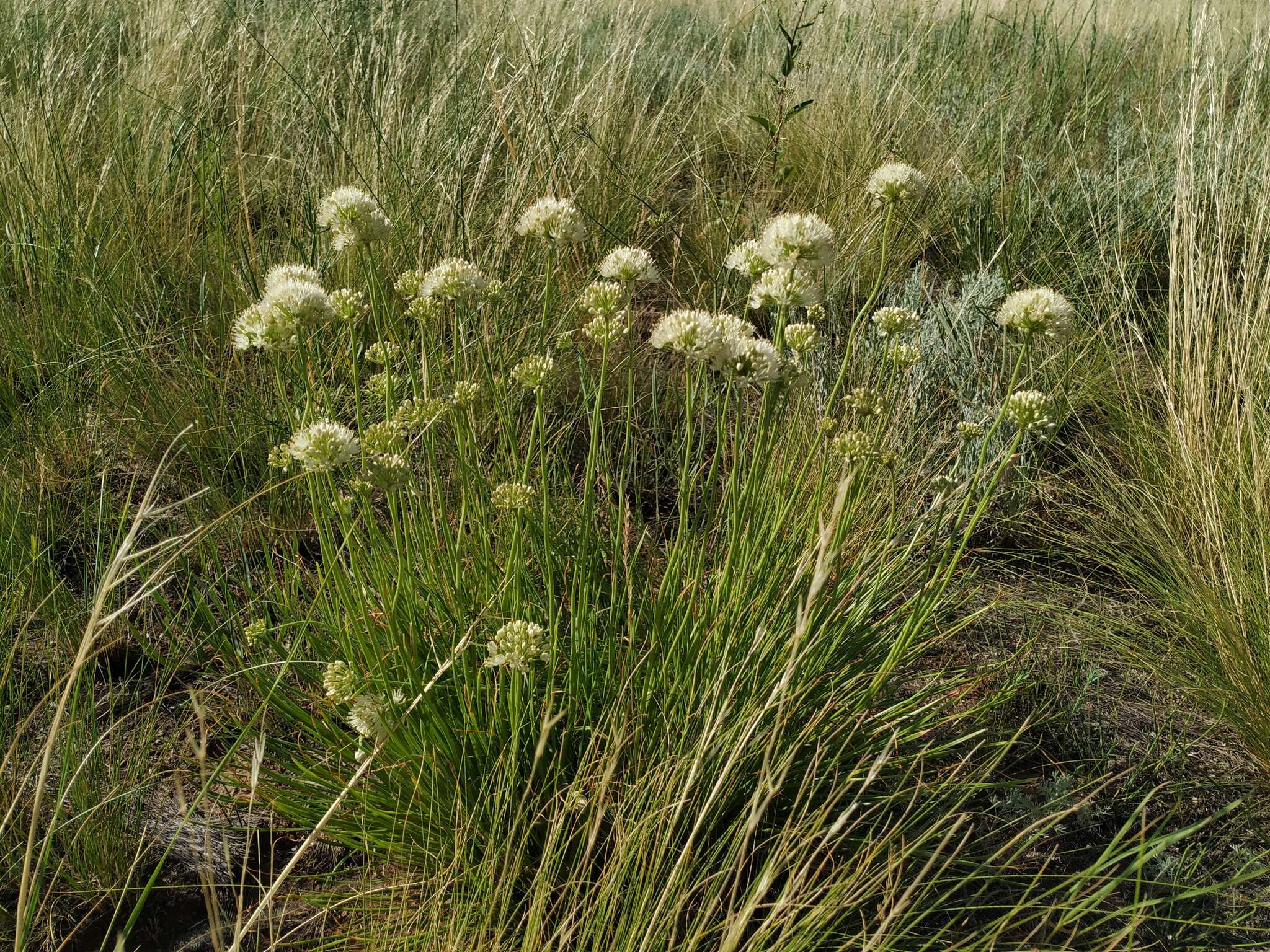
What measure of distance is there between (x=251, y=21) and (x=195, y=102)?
1.09 metres

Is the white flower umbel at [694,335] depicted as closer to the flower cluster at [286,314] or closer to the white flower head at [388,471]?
the white flower head at [388,471]

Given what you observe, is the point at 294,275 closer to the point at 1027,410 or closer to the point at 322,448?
the point at 322,448

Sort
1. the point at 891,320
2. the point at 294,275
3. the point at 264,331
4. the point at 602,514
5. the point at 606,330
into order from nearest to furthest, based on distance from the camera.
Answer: the point at 264,331, the point at 606,330, the point at 294,275, the point at 891,320, the point at 602,514

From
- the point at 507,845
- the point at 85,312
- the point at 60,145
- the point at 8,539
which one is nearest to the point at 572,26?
the point at 60,145

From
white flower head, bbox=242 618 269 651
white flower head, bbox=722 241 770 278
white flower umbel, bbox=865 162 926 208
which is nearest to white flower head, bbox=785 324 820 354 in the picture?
white flower head, bbox=722 241 770 278

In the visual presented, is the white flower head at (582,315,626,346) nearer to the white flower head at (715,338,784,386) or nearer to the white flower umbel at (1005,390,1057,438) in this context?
the white flower head at (715,338,784,386)

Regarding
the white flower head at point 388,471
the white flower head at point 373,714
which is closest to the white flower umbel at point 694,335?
the white flower head at point 388,471

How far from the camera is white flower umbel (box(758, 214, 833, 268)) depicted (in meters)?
1.71

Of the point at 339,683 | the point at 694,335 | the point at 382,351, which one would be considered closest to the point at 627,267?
the point at 694,335

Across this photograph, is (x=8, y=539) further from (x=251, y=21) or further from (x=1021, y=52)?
(x=1021, y=52)

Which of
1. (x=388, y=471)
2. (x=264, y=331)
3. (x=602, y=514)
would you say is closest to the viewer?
(x=388, y=471)

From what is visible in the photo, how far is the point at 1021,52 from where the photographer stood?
5941 millimetres

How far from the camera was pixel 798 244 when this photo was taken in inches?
67.2

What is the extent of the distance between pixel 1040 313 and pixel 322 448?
4.12 feet
